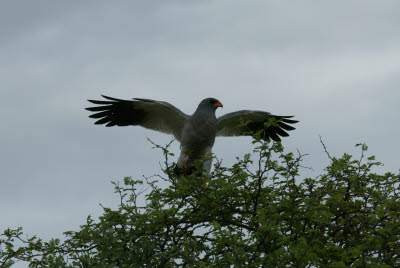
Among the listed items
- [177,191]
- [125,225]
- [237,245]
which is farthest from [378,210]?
[125,225]

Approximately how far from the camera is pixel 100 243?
6242 millimetres

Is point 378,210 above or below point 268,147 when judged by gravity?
below

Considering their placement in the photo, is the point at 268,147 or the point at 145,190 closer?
the point at 268,147

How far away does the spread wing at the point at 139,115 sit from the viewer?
33.4 feet

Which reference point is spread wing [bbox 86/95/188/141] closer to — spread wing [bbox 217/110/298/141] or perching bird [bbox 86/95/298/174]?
perching bird [bbox 86/95/298/174]

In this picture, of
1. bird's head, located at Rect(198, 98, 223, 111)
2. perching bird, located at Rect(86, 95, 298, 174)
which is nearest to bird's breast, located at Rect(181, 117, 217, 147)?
perching bird, located at Rect(86, 95, 298, 174)

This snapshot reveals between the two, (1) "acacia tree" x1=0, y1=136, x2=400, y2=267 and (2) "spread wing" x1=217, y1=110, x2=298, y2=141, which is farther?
(2) "spread wing" x1=217, y1=110, x2=298, y2=141

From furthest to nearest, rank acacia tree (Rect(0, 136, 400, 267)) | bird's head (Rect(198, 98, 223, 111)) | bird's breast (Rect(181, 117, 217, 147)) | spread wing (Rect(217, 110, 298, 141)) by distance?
spread wing (Rect(217, 110, 298, 141)), bird's head (Rect(198, 98, 223, 111)), bird's breast (Rect(181, 117, 217, 147)), acacia tree (Rect(0, 136, 400, 267))

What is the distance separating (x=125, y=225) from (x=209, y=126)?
3.35 m

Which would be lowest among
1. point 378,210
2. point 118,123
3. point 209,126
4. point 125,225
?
point 378,210

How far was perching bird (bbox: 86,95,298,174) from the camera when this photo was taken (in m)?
9.55

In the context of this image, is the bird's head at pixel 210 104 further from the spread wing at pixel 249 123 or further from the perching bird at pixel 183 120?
the spread wing at pixel 249 123

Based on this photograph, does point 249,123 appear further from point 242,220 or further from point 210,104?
point 242,220

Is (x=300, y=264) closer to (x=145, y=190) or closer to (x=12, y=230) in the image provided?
(x=145, y=190)
